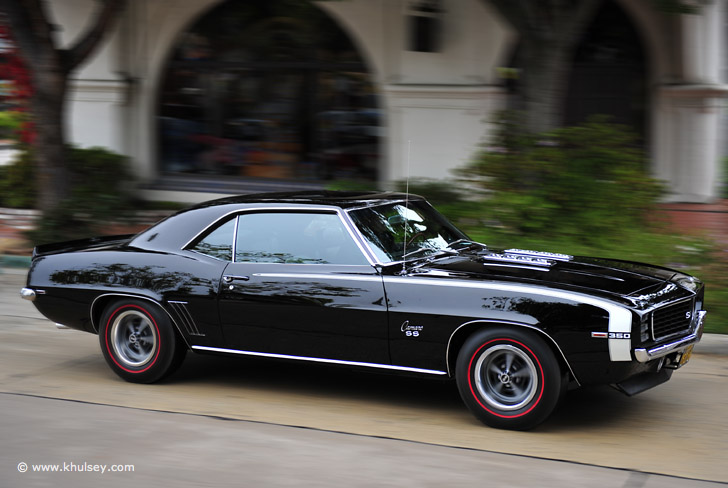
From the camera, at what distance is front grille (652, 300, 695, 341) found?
510 centimetres

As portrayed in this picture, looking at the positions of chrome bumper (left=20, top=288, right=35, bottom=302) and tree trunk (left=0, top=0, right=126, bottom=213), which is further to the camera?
tree trunk (left=0, top=0, right=126, bottom=213)

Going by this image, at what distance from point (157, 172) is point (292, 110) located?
8.61 feet

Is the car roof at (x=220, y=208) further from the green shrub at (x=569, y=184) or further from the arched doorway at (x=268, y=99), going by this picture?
the arched doorway at (x=268, y=99)

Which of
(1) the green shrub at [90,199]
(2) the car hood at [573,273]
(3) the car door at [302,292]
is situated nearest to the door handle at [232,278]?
(3) the car door at [302,292]

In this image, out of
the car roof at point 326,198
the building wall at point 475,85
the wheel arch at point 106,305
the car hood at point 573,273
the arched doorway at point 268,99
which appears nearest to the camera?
the car hood at point 573,273

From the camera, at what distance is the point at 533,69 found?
9836 millimetres

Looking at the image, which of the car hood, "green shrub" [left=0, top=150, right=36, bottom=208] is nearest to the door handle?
the car hood

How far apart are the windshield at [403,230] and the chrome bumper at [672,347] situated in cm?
164

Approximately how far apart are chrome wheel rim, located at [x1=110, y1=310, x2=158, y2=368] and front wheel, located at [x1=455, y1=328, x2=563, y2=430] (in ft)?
7.74

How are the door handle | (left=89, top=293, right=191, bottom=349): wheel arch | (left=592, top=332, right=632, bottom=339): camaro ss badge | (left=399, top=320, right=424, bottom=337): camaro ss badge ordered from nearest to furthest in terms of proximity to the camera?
(left=592, top=332, right=632, bottom=339): camaro ss badge, (left=399, top=320, right=424, bottom=337): camaro ss badge, the door handle, (left=89, top=293, right=191, bottom=349): wheel arch

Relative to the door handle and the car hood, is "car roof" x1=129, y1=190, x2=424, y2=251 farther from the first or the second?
the car hood

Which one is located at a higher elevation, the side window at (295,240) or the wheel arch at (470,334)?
the side window at (295,240)

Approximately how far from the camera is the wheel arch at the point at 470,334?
16.5 ft

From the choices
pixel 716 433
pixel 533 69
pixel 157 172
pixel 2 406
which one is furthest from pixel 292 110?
pixel 716 433
